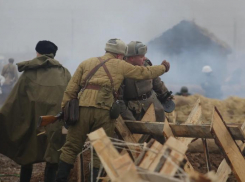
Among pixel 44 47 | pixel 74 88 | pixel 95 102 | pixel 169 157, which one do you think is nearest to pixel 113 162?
pixel 169 157

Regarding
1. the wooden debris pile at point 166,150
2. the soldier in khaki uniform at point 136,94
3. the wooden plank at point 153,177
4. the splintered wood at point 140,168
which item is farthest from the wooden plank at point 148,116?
the wooden plank at point 153,177

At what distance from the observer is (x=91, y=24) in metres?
21.3

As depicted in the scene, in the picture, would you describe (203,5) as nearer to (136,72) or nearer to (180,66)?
(180,66)

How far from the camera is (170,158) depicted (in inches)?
111

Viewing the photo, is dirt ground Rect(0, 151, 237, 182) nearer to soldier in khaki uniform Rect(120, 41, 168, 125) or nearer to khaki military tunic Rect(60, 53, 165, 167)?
soldier in khaki uniform Rect(120, 41, 168, 125)

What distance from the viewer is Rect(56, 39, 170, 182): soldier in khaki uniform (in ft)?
16.9

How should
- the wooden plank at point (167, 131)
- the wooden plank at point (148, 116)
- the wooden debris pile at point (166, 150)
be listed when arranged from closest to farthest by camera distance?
the wooden debris pile at point (166, 150)
the wooden plank at point (167, 131)
the wooden plank at point (148, 116)

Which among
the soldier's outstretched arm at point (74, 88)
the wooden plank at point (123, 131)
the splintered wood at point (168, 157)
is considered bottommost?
the wooden plank at point (123, 131)

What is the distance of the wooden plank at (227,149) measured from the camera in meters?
4.27

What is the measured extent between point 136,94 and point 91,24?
49.2 ft

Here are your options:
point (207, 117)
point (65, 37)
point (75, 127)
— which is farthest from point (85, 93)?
point (65, 37)

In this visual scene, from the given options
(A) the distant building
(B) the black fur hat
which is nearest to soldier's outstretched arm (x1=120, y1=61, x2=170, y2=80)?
(B) the black fur hat

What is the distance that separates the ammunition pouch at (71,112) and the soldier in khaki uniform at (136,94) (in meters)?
1.11

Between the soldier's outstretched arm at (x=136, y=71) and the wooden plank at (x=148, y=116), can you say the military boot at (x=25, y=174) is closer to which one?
the wooden plank at (x=148, y=116)
